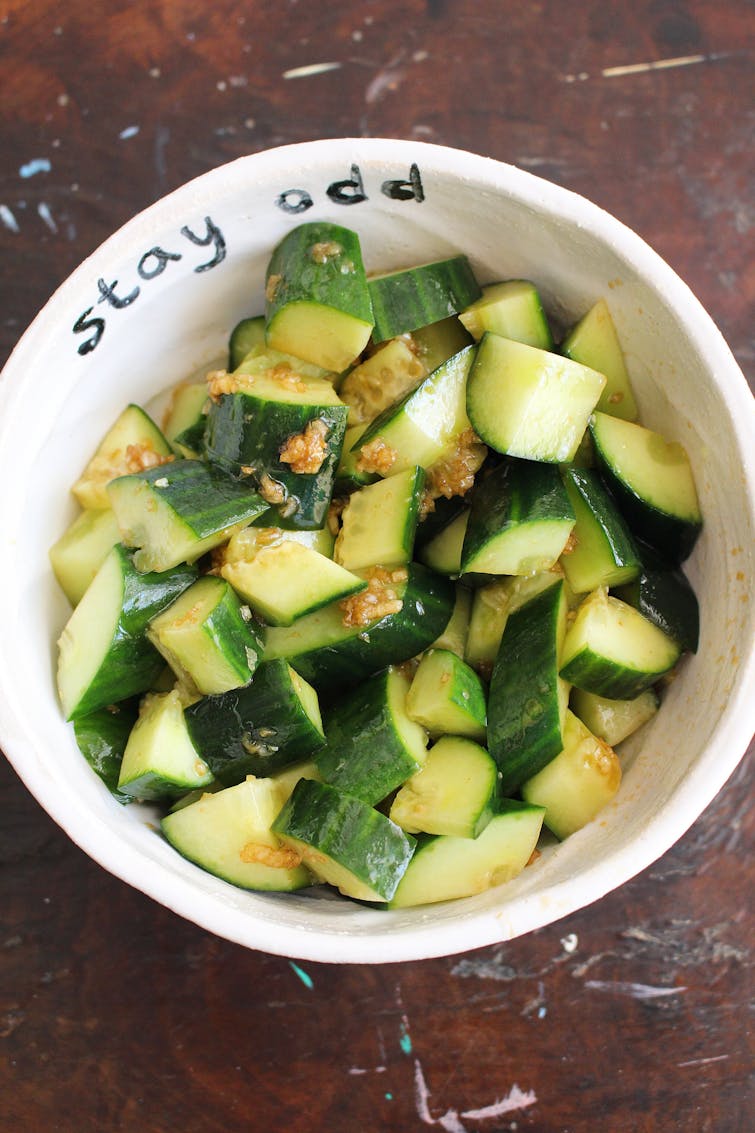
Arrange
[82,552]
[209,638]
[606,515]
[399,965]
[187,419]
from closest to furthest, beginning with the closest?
1. [209,638]
2. [606,515]
3. [82,552]
4. [187,419]
5. [399,965]

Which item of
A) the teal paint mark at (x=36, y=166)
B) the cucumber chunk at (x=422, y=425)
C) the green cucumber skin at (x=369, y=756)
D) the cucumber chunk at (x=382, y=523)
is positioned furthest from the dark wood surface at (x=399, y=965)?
the cucumber chunk at (x=382, y=523)

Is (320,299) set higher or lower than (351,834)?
higher

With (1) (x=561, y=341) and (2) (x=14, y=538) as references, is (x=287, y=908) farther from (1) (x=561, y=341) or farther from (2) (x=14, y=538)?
(1) (x=561, y=341)

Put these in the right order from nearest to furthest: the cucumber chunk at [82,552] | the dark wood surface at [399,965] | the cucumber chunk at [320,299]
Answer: the cucumber chunk at [320,299]
the cucumber chunk at [82,552]
the dark wood surface at [399,965]

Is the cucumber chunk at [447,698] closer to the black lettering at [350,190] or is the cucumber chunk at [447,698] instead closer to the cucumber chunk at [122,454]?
the cucumber chunk at [122,454]

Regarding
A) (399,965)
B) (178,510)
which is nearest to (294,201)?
(178,510)

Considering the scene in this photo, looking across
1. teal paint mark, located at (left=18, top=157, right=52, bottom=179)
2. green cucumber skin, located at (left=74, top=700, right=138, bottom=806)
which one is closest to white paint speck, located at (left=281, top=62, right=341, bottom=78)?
teal paint mark, located at (left=18, top=157, right=52, bottom=179)

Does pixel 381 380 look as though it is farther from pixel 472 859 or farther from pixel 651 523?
pixel 472 859

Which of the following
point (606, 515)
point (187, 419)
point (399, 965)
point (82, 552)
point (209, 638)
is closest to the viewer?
point (209, 638)
